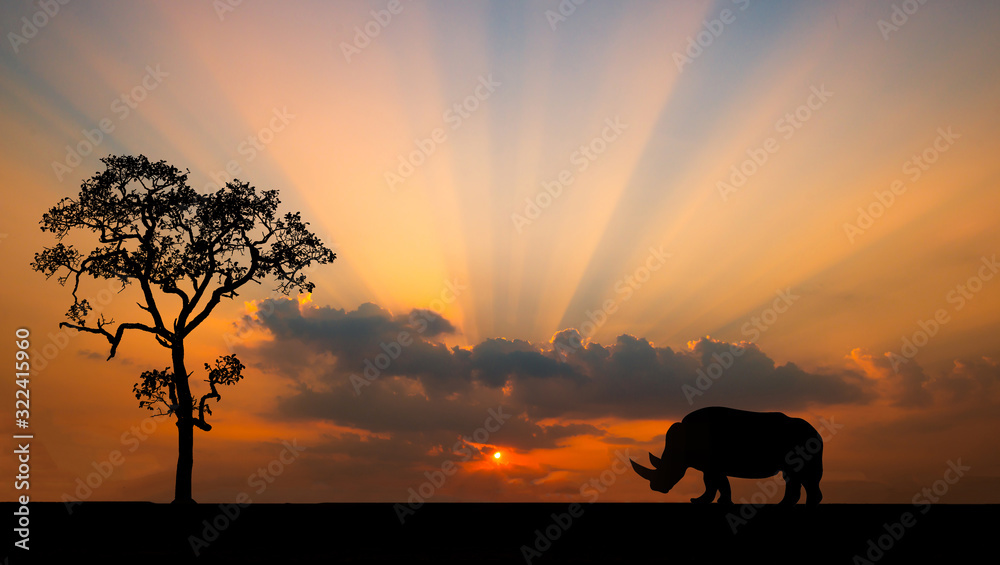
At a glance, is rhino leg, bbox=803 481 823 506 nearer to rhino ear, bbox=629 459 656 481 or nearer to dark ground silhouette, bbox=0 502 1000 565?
dark ground silhouette, bbox=0 502 1000 565

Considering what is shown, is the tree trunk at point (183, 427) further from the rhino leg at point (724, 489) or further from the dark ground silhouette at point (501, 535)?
the rhino leg at point (724, 489)

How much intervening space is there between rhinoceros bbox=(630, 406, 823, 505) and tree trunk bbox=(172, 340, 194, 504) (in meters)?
13.4

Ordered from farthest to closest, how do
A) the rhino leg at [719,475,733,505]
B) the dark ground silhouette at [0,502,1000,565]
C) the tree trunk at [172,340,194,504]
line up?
1. the tree trunk at [172,340,194,504]
2. the rhino leg at [719,475,733,505]
3. the dark ground silhouette at [0,502,1000,565]

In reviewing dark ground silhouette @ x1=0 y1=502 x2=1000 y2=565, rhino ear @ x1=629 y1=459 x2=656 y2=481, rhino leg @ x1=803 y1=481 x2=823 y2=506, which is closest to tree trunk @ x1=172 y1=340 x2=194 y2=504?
dark ground silhouette @ x1=0 y1=502 x2=1000 y2=565

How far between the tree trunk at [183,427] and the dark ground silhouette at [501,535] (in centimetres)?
499

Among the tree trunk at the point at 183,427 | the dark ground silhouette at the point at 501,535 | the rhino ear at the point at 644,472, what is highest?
the tree trunk at the point at 183,427

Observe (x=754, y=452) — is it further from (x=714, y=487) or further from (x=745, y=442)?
(x=714, y=487)

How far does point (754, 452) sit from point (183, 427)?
606 inches

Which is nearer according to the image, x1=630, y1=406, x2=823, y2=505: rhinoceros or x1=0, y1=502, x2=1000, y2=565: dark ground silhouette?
x1=0, y1=502, x2=1000, y2=565: dark ground silhouette

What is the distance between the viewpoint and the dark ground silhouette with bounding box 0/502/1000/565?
10.2 m

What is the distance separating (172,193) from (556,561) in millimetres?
17084

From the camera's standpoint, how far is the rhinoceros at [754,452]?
14.4 metres

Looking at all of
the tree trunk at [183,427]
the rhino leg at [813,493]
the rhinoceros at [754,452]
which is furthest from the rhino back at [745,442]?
the tree trunk at [183,427]

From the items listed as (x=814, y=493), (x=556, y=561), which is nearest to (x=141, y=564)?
(x=556, y=561)
